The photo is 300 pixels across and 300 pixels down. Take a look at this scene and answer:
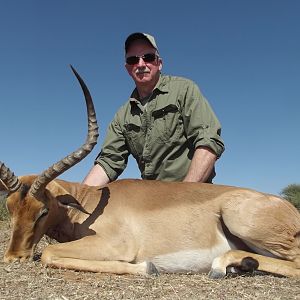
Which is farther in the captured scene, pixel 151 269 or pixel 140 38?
pixel 140 38

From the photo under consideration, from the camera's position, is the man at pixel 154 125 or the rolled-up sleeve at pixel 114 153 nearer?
the man at pixel 154 125

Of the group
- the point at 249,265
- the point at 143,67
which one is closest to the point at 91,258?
the point at 249,265

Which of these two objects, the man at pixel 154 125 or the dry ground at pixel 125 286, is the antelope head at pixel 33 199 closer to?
the dry ground at pixel 125 286

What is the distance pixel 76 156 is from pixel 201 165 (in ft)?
6.62

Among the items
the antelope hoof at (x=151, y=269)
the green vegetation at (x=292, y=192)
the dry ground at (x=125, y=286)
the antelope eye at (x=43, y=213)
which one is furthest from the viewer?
the green vegetation at (x=292, y=192)

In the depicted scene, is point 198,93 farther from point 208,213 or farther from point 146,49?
point 208,213

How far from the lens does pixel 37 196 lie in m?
5.18

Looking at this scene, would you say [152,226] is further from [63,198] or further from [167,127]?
[167,127]

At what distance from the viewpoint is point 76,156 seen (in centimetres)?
532

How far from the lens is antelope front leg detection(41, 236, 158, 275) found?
15.8 feet

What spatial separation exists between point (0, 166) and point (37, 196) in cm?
56

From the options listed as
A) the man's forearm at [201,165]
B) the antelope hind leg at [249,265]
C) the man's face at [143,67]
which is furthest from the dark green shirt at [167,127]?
the antelope hind leg at [249,265]

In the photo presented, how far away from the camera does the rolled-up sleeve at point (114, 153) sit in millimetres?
7574

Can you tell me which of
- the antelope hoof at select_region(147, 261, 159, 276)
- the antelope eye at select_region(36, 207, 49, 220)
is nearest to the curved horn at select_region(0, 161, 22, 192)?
the antelope eye at select_region(36, 207, 49, 220)
